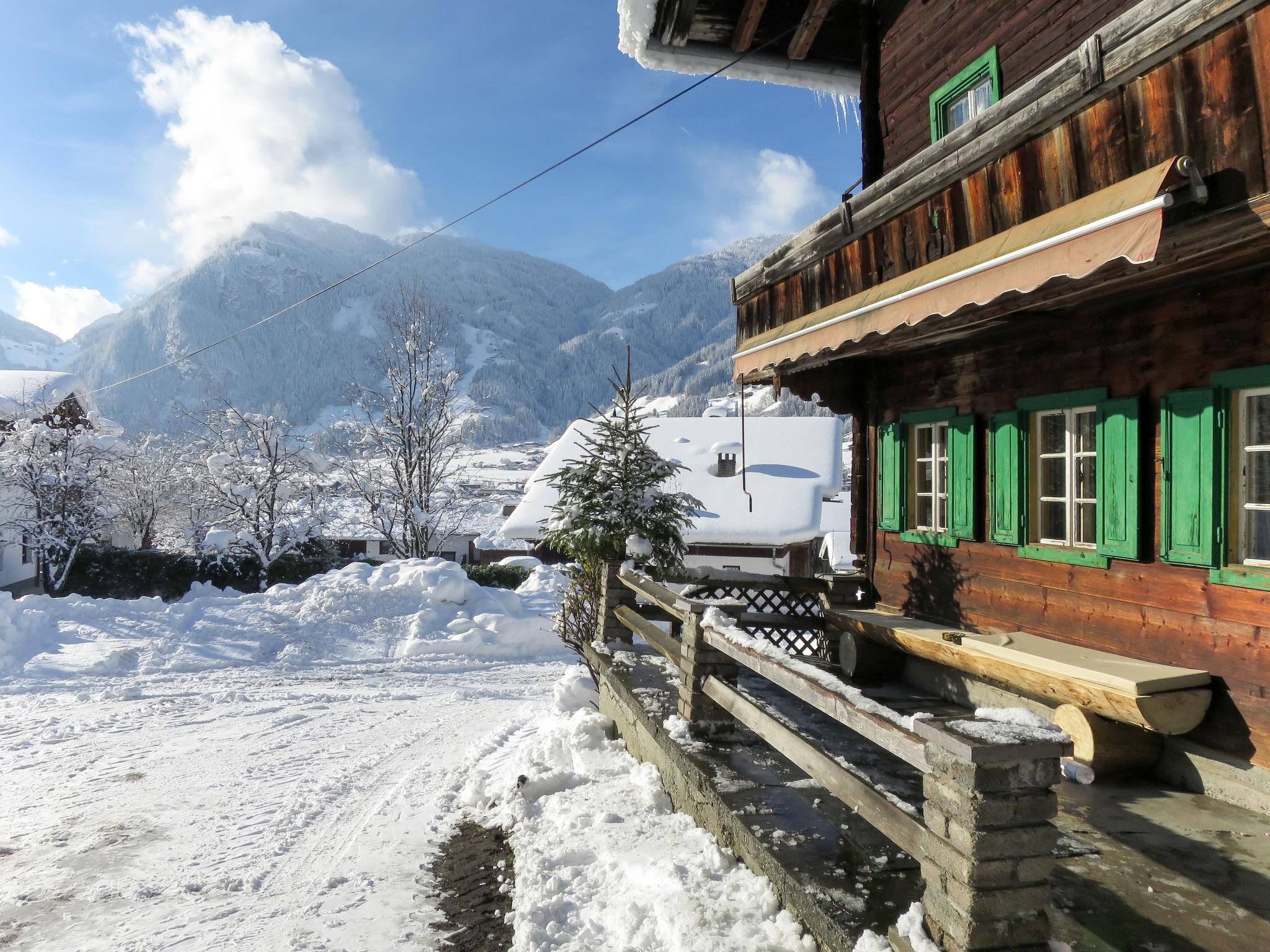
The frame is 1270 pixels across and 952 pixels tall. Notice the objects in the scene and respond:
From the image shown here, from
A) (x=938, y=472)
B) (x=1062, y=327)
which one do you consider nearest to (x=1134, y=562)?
(x=1062, y=327)

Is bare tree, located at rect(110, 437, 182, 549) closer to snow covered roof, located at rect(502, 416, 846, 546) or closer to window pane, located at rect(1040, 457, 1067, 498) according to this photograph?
snow covered roof, located at rect(502, 416, 846, 546)

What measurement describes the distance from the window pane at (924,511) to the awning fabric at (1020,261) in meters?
2.69

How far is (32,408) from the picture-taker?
1095 inches

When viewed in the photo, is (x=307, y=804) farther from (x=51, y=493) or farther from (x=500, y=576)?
(x=51, y=493)

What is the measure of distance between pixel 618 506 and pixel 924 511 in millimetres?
3288

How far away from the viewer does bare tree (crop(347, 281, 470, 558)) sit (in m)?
26.3

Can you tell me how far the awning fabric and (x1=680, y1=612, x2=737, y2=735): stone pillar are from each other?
2326 mm

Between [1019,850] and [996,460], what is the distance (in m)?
4.53

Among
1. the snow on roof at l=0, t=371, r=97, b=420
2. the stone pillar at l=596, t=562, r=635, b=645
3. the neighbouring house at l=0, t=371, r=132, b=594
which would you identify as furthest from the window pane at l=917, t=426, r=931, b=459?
the snow on roof at l=0, t=371, r=97, b=420

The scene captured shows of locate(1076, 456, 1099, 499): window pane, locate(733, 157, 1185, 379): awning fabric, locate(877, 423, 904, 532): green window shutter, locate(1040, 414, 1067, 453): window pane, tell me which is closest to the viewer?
locate(733, 157, 1185, 379): awning fabric

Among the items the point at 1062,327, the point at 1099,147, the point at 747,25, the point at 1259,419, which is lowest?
the point at 1259,419

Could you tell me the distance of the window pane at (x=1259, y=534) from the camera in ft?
14.0

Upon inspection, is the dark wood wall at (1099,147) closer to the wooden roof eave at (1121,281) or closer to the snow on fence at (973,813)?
the wooden roof eave at (1121,281)

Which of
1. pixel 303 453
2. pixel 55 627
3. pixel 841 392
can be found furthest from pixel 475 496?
pixel 841 392
